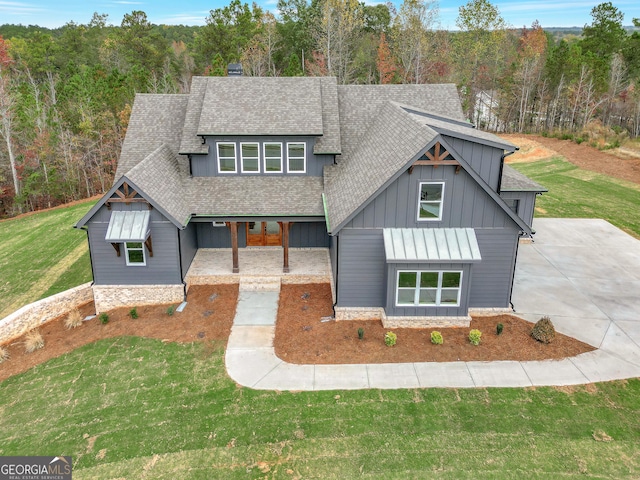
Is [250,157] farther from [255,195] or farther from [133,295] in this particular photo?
[133,295]

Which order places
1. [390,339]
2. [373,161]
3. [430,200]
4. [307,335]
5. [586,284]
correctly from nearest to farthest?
[390,339] < [430,200] < [307,335] < [373,161] < [586,284]

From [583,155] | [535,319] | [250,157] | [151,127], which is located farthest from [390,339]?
[583,155]

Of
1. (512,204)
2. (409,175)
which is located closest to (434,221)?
(409,175)

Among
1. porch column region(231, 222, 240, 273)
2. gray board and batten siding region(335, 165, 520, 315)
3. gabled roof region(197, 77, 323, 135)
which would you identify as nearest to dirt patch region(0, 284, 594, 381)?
gray board and batten siding region(335, 165, 520, 315)

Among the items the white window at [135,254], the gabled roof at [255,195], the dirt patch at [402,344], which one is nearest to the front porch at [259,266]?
the white window at [135,254]

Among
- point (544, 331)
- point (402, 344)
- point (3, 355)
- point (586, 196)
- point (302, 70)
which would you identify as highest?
point (302, 70)
